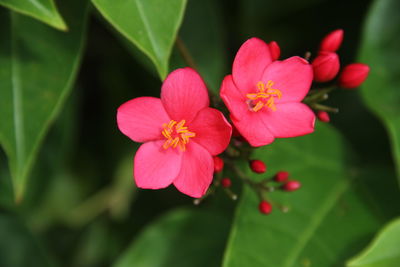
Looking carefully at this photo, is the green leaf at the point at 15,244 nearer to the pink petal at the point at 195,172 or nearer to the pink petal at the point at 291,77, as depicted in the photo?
the pink petal at the point at 195,172

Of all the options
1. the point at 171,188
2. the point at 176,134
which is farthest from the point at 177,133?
the point at 171,188

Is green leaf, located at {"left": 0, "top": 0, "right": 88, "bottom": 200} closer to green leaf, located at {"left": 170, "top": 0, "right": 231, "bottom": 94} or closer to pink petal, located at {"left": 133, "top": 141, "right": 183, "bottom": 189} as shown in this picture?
pink petal, located at {"left": 133, "top": 141, "right": 183, "bottom": 189}

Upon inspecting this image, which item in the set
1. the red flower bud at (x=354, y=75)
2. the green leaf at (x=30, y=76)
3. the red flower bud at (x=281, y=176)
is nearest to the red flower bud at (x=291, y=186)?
the red flower bud at (x=281, y=176)

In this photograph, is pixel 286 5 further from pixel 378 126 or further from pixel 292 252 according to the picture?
pixel 292 252

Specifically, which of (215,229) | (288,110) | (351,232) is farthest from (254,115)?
(215,229)

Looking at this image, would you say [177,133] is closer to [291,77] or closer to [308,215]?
[291,77]

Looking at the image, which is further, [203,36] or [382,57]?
[203,36]
